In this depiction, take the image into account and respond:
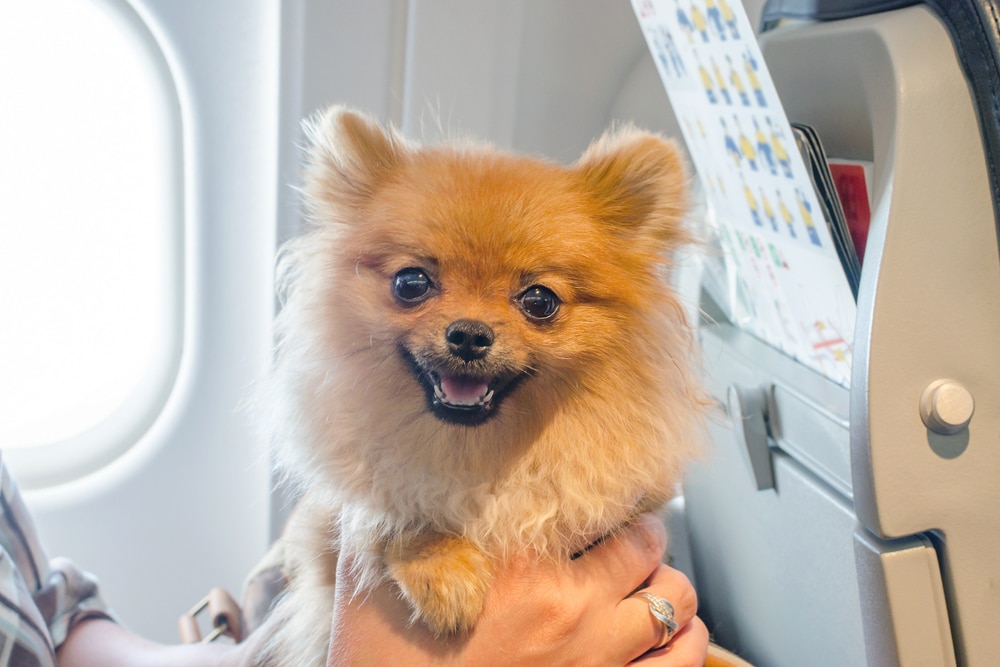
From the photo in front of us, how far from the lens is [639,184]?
37.4 inches

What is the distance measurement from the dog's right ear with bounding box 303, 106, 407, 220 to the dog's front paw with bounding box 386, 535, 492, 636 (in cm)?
46

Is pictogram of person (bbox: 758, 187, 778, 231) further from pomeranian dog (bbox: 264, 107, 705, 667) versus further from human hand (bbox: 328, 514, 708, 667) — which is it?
human hand (bbox: 328, 514, 708, 667)

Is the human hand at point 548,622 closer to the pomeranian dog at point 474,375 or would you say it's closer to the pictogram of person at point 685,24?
the pomeranian dog at point 474,375

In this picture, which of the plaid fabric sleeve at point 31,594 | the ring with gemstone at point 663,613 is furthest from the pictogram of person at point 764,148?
the plaid fabric sleeve at point 31,594

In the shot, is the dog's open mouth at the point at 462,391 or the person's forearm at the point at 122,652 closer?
the dog's open mouth at the point at 462,391

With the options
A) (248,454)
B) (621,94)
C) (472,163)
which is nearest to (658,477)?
(472,163)

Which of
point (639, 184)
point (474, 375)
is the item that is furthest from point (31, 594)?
point (639, 184)

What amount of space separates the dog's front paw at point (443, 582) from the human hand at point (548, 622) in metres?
0.03

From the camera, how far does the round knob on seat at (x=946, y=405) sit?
676mm

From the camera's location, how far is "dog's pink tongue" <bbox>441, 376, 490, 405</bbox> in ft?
2.77

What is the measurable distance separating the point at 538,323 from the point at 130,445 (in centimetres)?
118

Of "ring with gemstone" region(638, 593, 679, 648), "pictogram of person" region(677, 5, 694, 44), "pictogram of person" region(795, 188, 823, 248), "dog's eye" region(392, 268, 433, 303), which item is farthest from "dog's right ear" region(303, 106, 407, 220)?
"ring with gemstone" region(638, 593, 679, 648)

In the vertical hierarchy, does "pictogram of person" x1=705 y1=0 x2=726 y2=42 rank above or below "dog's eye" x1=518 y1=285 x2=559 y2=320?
above

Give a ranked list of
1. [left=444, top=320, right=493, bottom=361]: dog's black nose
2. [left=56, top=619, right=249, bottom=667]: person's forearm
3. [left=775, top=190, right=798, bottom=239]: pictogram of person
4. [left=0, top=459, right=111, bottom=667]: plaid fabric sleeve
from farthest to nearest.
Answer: [left=56, top=619, right=249, bottom=667]: person's forearm → [left=0, top=459, right=111, bottom=667]: plaid fabric sleeve → [left=775, top=190, right=798, bottom=239]: pictogram of person → [left=444, top=320, right=493, bottom=361]: dog's black nose
